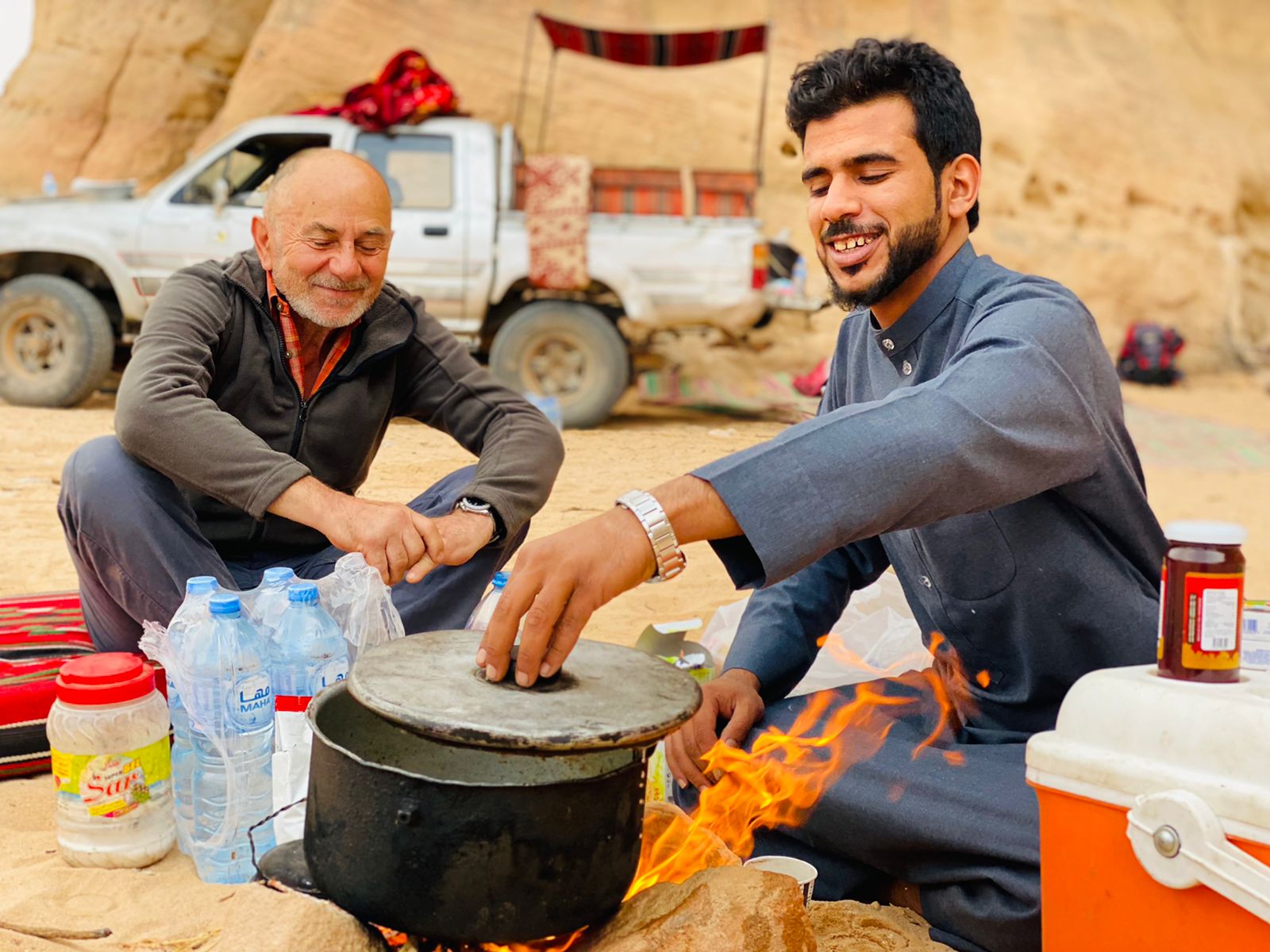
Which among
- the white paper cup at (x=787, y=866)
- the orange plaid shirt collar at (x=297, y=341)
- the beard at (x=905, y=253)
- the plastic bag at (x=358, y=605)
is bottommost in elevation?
the white paper cup at (x=787, y=866)

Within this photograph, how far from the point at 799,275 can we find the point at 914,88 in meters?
6.11

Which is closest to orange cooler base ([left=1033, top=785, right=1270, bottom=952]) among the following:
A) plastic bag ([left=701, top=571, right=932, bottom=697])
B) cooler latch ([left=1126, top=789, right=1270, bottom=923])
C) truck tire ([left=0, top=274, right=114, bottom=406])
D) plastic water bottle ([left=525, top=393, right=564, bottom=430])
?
cooler latch ([left=1126, top=789, right=1270, bottom=923])

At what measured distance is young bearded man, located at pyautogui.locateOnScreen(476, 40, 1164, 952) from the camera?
5.84 ft

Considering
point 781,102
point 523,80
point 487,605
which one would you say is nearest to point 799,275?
point 781,102

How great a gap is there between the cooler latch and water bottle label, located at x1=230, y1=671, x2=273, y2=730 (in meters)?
1.59

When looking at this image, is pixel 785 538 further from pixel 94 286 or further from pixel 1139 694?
pixel 94 286

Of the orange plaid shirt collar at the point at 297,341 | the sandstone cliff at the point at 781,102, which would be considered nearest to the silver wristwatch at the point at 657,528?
the orange plaid shirt collar at the point at 297,341

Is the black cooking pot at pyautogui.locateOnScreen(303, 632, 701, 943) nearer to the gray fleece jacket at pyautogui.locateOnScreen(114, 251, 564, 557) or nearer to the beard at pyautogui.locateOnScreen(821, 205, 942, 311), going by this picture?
the beard at pyautogui.locateOnScreen(821, 205, 942, 311)

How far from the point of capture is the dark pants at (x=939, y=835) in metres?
2.25

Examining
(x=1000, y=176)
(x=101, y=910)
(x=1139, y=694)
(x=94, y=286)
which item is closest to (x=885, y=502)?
(x=1139, y=694)

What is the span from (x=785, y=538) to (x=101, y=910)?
1509 millimetres

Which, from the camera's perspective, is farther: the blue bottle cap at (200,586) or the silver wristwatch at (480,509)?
the silver wristwatch at (480,509)

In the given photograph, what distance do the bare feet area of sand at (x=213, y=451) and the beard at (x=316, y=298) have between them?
620mm

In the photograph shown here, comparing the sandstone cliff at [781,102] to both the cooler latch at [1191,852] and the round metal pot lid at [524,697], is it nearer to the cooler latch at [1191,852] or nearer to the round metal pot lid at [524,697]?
the round metal pot lid at [524,697]
